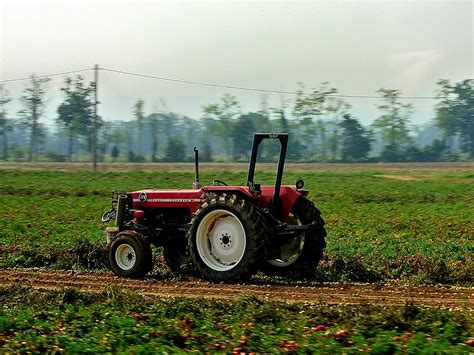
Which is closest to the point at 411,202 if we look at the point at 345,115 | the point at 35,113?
the point at 345,115

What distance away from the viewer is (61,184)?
36.8 metres


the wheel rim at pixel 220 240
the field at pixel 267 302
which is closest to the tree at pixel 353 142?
the field at pixel 267 302

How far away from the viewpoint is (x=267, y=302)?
30.8ft

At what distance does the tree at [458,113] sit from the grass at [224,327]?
200 ft

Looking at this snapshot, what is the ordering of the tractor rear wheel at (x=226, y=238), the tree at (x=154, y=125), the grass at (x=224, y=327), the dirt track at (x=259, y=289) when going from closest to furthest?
the grass at (x=224, y=327) → the dirt track at (x=259, y=289) → the tractor rear wheel at (x=226, y=238) → the tree at (x=154, y=125)

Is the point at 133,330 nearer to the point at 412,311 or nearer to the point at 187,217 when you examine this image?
the point at 412,311

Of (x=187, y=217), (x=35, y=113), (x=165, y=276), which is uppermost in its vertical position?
(x=35, y=113)

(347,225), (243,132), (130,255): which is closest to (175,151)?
(243,132)

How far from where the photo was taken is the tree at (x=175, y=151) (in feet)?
199

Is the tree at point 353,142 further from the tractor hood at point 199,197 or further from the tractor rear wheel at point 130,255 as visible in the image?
the tractor rear wheel at point 130,255

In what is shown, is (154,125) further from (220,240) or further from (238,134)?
(220,240)

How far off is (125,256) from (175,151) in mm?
49923

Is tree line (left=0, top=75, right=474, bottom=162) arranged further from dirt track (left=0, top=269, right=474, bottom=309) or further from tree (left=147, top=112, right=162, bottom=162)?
dirt track (left=0, top=269, right=474, bottom=309)

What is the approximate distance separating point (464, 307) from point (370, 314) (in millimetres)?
1557
